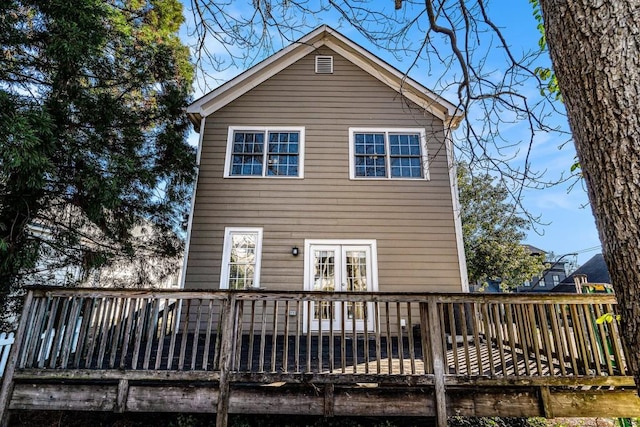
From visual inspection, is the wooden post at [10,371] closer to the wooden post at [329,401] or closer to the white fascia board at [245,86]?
the wooden post at [329,401]

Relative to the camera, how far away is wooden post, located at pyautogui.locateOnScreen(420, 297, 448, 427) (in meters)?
3.21

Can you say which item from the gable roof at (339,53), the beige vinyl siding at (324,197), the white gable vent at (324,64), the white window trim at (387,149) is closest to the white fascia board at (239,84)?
the gable roof at (339,53)

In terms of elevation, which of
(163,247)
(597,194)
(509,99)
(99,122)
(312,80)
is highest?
(312,80)

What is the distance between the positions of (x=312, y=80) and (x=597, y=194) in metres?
7.08

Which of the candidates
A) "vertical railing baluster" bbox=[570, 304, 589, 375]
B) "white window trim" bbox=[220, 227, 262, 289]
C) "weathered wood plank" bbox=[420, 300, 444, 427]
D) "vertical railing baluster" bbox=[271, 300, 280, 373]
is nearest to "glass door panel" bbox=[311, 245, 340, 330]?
"white window trim" bbox=[220, 227, 262, 289]

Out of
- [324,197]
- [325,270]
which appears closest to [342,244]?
[325,270]

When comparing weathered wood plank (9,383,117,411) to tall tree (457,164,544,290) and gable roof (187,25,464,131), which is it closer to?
gable roof (187,25,464,131)

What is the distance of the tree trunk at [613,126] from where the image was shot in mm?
1260

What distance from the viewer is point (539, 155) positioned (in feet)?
12.0

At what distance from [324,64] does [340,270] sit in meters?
4.99

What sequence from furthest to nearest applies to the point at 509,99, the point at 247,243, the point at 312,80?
the point at 312,80, the point at 247,243, the point at 509,99

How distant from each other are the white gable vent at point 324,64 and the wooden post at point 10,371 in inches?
272

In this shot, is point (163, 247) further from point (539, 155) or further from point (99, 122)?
point (539, 155)

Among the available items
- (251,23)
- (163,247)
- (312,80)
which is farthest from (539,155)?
(163,247)
